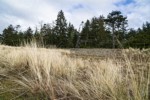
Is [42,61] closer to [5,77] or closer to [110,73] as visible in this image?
[5,77]

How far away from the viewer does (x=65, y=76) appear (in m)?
3.88

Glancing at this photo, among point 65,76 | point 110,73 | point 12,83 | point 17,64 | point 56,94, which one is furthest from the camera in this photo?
point 17,64

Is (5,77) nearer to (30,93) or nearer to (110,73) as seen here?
(30,93)

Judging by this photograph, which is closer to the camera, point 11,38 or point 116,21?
point 11,38

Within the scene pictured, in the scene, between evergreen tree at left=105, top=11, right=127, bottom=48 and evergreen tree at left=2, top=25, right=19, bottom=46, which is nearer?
evergreen tree at left=2, top=25, right=19, bottom=46

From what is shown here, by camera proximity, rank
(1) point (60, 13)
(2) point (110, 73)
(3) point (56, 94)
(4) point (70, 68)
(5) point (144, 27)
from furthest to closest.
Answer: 1. (1) point (60, 13)
2. (5) point (144, 27)
3. (4) point (70, 68)
4. (2) point (110, 73)
5. (3) point (56, 94)

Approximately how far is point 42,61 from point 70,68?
0.51 meters

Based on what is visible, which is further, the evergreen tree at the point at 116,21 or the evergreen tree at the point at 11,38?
the evergreen tree at the point at 116,21

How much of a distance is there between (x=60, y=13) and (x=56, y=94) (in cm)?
6280

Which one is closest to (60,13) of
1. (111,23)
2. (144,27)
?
(111,23)

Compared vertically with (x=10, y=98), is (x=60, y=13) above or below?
above

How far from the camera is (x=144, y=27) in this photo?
59.7 metres

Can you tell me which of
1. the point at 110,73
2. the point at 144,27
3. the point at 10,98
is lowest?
the point at 10,98

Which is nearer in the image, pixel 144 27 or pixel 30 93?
pixel 30 93
